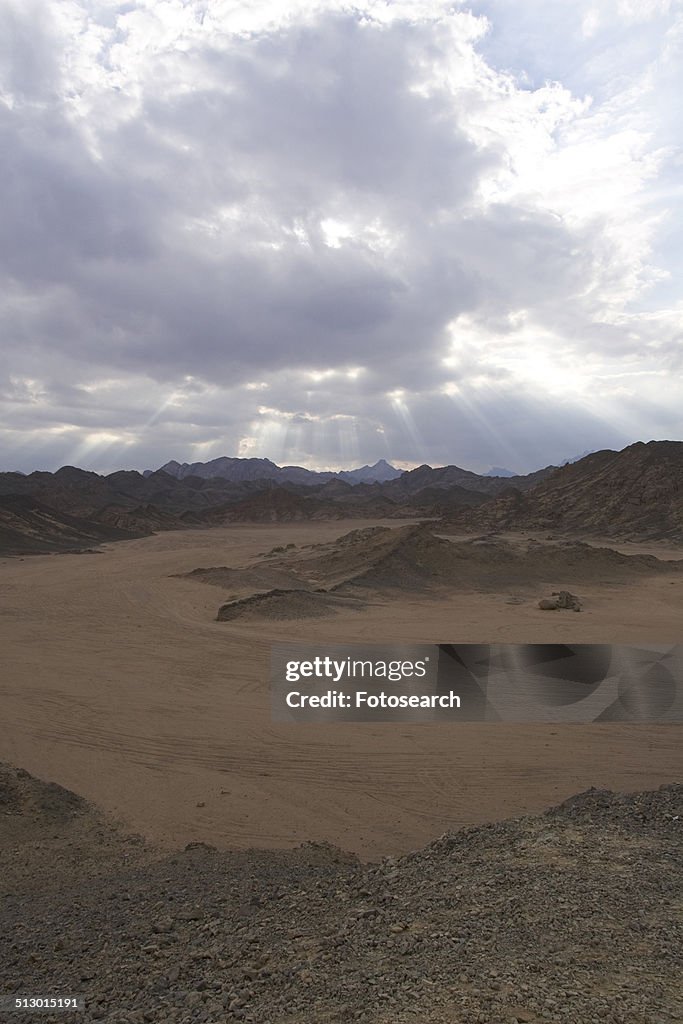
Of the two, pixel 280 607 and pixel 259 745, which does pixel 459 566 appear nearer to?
pixel 280 607

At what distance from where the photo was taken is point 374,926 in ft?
13.3

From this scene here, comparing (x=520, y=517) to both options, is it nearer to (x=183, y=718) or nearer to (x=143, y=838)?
(x=183, y=718)

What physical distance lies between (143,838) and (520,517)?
47.7 metres

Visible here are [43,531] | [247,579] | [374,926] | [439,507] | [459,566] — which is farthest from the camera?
[439,507]

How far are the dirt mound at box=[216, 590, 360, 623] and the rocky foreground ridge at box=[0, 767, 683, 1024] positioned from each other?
39.3 ft

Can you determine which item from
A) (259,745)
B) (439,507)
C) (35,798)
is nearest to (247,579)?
(259,745)

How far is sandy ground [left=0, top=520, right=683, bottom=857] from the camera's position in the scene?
7211 millimetres

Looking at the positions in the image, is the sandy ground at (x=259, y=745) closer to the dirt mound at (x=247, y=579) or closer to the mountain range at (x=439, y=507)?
the dirt mound at (x=247, y=579)

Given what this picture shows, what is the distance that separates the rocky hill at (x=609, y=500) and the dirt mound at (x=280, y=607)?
1140 inches

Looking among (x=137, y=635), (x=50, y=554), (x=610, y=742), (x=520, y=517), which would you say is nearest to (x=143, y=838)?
(x=610, y=742)

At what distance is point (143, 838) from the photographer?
659cm

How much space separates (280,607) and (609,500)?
37.2 metres

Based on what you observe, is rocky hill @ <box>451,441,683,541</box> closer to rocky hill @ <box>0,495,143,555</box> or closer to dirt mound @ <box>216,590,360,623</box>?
dirt mound @ <box>216,590,360,623</box>

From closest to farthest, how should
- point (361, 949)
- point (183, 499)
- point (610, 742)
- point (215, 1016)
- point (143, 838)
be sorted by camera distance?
point (215, 1016)
point (361, 949)
point (143, 838)
point (610, 742)
point (183, 499)
